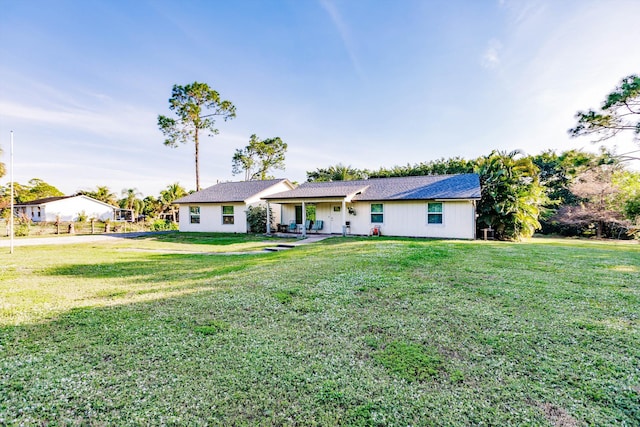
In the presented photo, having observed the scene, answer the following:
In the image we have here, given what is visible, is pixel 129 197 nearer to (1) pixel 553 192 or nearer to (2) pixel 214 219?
(2) pixel 214 219

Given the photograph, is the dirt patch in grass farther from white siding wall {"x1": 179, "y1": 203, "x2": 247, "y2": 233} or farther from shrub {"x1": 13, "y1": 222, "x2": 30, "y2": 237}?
shrub {"x1": 13, "y1": 222, "x2": 30, "y2": 237}

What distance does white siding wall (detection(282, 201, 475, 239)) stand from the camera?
49.8 ft

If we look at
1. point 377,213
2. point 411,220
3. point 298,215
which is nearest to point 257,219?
point 298,215

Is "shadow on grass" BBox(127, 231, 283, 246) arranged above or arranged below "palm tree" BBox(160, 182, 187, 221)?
below

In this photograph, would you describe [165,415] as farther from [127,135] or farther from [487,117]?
[127,135]

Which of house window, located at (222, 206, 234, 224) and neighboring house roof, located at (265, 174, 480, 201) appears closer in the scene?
neighboring house roof, located at (265, 174, 480, 201)

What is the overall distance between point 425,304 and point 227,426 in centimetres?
364

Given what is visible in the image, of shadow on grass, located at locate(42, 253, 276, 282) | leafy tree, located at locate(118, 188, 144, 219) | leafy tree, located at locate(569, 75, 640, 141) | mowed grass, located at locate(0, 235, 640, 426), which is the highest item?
leafy tree, located at locate(569, 75, 640, 141)

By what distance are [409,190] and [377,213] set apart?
239 centimetres

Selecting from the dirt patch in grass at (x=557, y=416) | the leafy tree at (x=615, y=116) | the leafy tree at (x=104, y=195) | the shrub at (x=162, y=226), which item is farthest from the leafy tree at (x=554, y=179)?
the leafy tree at (x=104, y=195)

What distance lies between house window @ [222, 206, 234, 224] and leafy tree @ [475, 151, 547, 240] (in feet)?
53.7

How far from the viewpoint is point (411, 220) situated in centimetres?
1619

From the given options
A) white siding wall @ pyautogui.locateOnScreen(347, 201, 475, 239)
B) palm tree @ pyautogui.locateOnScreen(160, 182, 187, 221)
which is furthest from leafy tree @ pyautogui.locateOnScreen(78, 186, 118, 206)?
white siding wall @ pyautogui.locateOnScreen(347, 201, 475, 239)

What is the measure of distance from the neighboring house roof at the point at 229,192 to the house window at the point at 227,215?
666mm
